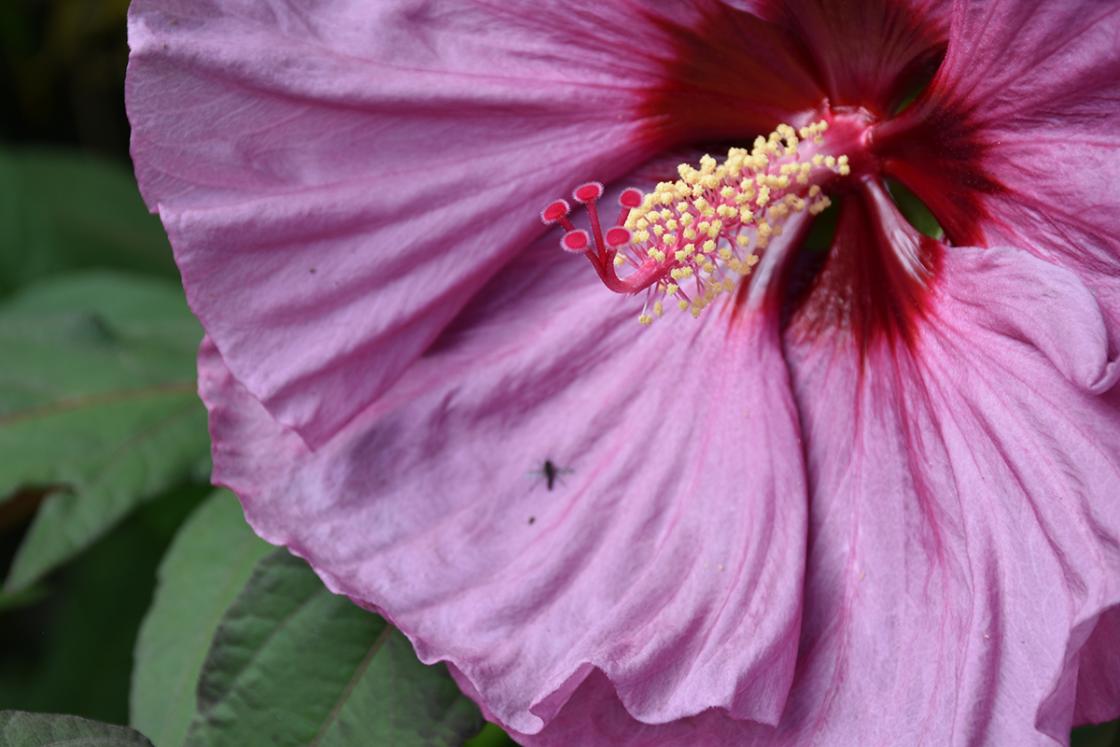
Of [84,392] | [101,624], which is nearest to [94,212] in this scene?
[101,624]

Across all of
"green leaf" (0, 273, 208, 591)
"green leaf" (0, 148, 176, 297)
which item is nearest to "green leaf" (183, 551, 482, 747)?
"green leaf" (0, 273, 208, 591)

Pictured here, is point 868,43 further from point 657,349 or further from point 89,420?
point 89,420

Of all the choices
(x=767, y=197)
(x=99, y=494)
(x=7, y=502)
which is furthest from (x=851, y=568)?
(x=7, y=502)

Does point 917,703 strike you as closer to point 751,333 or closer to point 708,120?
point 751,333

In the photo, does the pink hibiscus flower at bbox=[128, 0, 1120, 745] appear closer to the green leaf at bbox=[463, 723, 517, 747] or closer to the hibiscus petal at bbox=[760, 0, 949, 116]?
the hibiscus petal at bbox=[760, 0, 949, 116]

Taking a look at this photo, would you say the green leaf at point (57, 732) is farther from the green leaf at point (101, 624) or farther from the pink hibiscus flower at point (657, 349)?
the green leaf at point (101, 624)
